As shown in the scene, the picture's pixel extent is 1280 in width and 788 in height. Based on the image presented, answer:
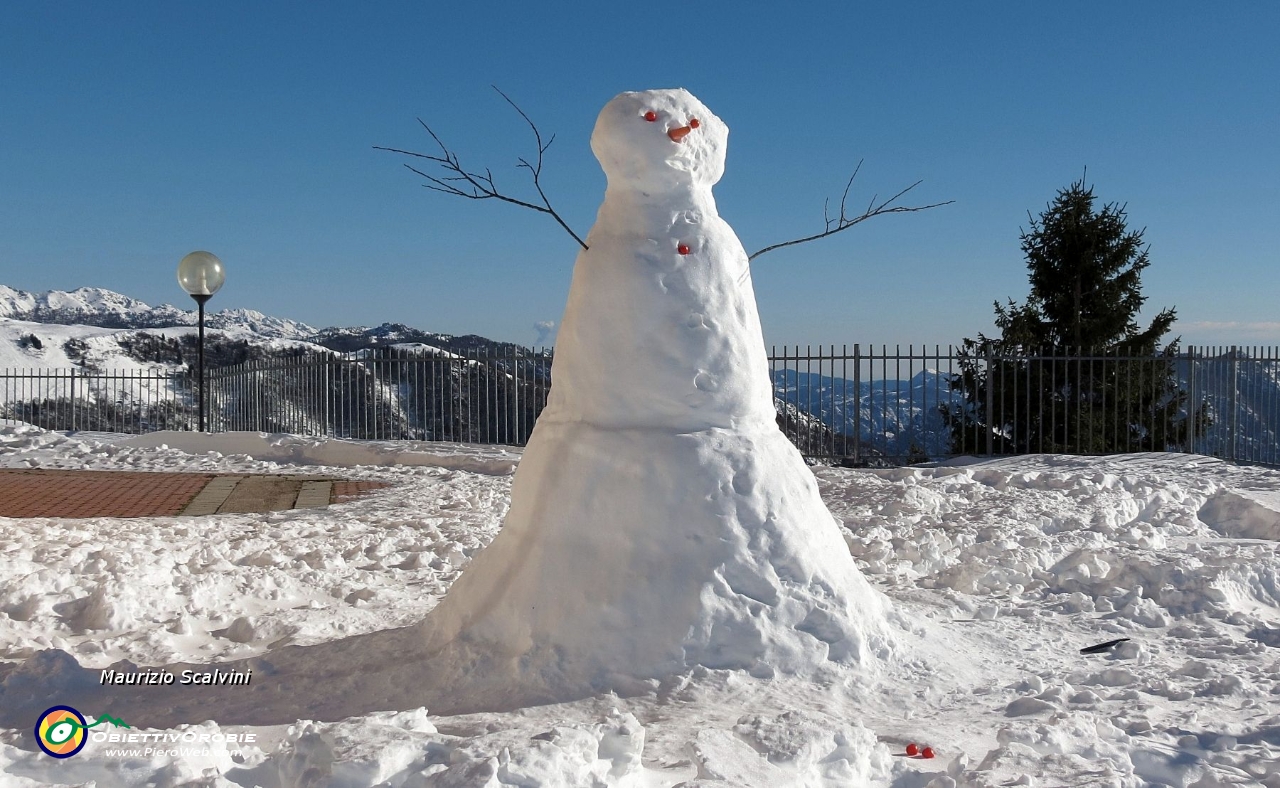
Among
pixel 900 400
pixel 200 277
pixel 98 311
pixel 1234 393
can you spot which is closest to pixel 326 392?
pixel 200 277

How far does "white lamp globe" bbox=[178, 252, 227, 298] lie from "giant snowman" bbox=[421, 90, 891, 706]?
12104 mm

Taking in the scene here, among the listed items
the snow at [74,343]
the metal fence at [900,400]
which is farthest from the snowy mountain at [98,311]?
the metal fence at [900,400]

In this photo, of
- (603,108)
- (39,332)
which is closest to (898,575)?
(603,108)

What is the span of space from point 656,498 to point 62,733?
220 centimetres

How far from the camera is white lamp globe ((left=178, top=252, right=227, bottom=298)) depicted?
47.3 feet

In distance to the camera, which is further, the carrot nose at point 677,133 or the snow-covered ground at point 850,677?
the carrot nose at point 677,133

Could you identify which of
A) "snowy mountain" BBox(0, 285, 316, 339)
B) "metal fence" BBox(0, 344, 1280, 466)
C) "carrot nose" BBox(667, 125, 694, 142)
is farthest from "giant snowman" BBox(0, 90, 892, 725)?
"snowy mountain" BBox(0, 285, 316, 339)

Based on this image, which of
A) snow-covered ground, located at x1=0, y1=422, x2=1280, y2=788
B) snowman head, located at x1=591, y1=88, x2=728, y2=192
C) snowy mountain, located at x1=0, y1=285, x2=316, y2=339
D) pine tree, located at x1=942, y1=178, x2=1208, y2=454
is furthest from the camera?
snowy mountain, located at x1=0, y1=285, x2=316, y2=339

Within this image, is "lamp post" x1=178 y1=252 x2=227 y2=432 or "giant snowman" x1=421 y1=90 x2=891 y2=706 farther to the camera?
"lamp post" x1=178 y1=252 x2=227 y2=432

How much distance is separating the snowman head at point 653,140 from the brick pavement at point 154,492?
20.2 feet

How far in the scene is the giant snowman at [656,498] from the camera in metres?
3.64

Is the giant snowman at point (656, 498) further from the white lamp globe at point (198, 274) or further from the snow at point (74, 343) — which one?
the snow at point (74, 343)

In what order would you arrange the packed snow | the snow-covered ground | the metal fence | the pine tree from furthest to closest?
the pine tree, the metal fence, the packed snow, the snow-covered ground

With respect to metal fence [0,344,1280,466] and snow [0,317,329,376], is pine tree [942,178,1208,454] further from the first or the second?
snow [0,317,329,376]
